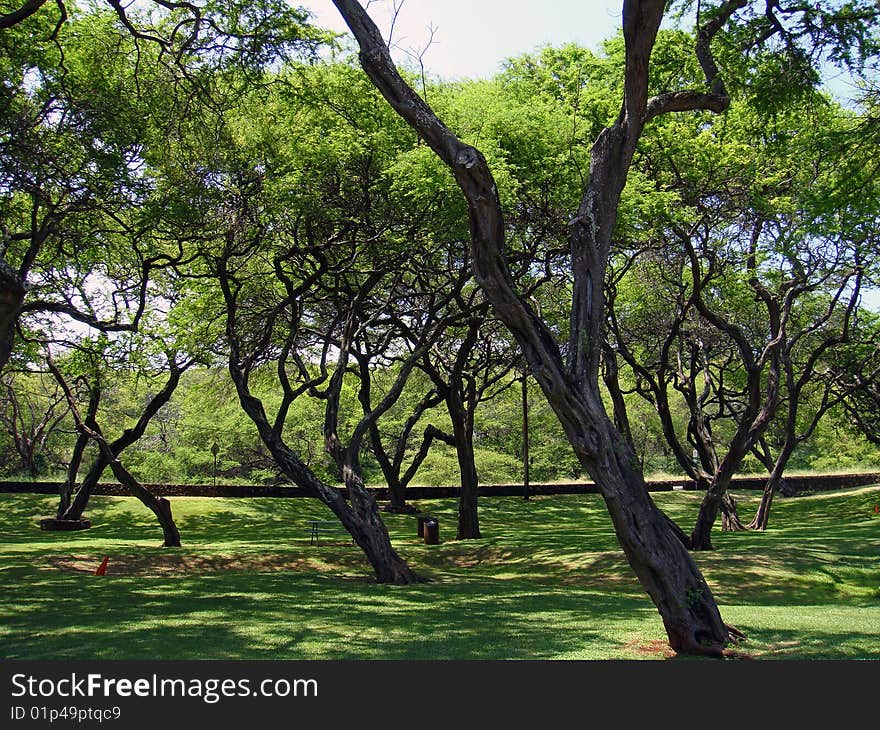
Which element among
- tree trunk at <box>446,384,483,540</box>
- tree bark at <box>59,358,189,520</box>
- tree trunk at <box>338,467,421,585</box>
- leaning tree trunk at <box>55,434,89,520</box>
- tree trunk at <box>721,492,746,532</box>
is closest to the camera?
tree trunk at <box>338,467,421,585</box>

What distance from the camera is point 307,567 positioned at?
723 inches

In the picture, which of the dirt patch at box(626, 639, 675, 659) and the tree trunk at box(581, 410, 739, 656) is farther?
the dirt patch at box(626, 639, 675, 659)

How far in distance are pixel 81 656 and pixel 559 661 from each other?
4.13 meters

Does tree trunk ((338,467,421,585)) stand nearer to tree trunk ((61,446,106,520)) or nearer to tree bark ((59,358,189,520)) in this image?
tree bark ((59,358,189,520))

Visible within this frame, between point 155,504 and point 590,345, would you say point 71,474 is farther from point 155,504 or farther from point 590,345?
point 590,345

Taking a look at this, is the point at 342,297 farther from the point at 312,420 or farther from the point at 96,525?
the point at 312,420

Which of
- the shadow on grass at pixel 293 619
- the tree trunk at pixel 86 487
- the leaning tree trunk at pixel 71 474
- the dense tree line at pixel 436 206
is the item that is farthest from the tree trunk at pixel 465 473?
the leaning tree trunk at pixel 71 474

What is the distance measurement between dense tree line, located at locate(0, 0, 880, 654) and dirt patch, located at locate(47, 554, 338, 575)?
2.47 metres

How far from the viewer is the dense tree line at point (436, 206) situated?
25.7ft

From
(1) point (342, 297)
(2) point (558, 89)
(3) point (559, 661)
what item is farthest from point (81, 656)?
(2) point (558, 89)

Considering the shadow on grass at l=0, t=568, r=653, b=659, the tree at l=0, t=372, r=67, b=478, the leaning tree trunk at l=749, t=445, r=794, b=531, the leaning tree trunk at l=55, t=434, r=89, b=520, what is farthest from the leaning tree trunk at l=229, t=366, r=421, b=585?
the tree at l=0, t=372, r=67, b=478

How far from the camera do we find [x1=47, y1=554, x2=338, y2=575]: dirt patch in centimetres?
1689

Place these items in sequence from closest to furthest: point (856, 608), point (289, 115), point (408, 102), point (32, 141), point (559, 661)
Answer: point (559, 661)
point (408, 102)
point (856, 608)
point (32, 141)
point (289, 115)

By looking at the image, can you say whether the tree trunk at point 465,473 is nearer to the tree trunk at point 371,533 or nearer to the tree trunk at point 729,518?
the tree trunk at point 729,518
